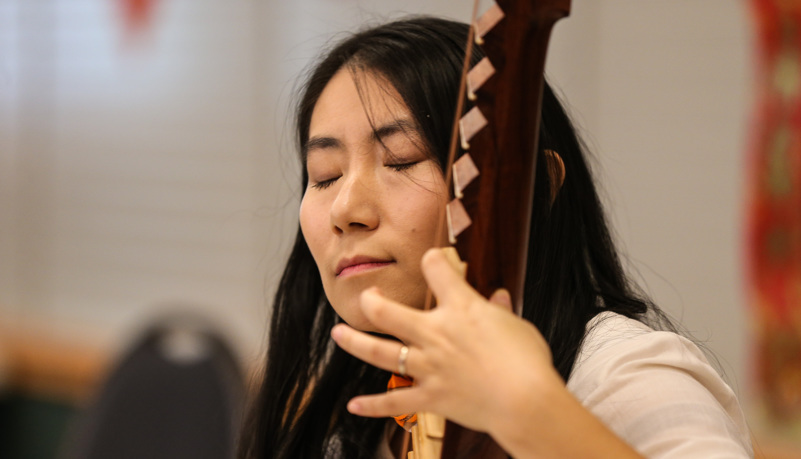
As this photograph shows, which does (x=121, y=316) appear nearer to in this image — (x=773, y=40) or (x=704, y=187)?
(x=704, y=187)

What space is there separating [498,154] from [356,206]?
30 cm

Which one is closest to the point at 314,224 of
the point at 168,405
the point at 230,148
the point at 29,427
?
the point at 168,405

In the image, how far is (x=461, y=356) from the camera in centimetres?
54

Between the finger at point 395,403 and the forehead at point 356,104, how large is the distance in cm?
41

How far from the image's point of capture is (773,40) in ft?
5.62

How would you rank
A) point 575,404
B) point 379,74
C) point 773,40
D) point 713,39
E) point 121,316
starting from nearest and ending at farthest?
1. point 575,404
2. point 379,74
3. point 773,40
4. point 713,39
5. point 121,316

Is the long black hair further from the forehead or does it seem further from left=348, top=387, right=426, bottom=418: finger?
left=348, top=387, right=426, bottom=418: finger

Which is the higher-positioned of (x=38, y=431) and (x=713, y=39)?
(x=713, y=39)

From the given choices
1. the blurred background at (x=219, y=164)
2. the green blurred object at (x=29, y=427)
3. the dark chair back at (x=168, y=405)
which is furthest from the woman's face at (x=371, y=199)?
the green blurred object at (x=29, y=427)

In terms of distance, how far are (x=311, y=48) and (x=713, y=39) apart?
1274 mm

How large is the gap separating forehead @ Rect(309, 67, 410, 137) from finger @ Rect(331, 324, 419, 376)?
1.24 ft

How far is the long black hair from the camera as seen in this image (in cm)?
95

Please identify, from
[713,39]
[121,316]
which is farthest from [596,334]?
[121,316]

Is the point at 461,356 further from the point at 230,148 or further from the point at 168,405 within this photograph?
the point at 230,148
